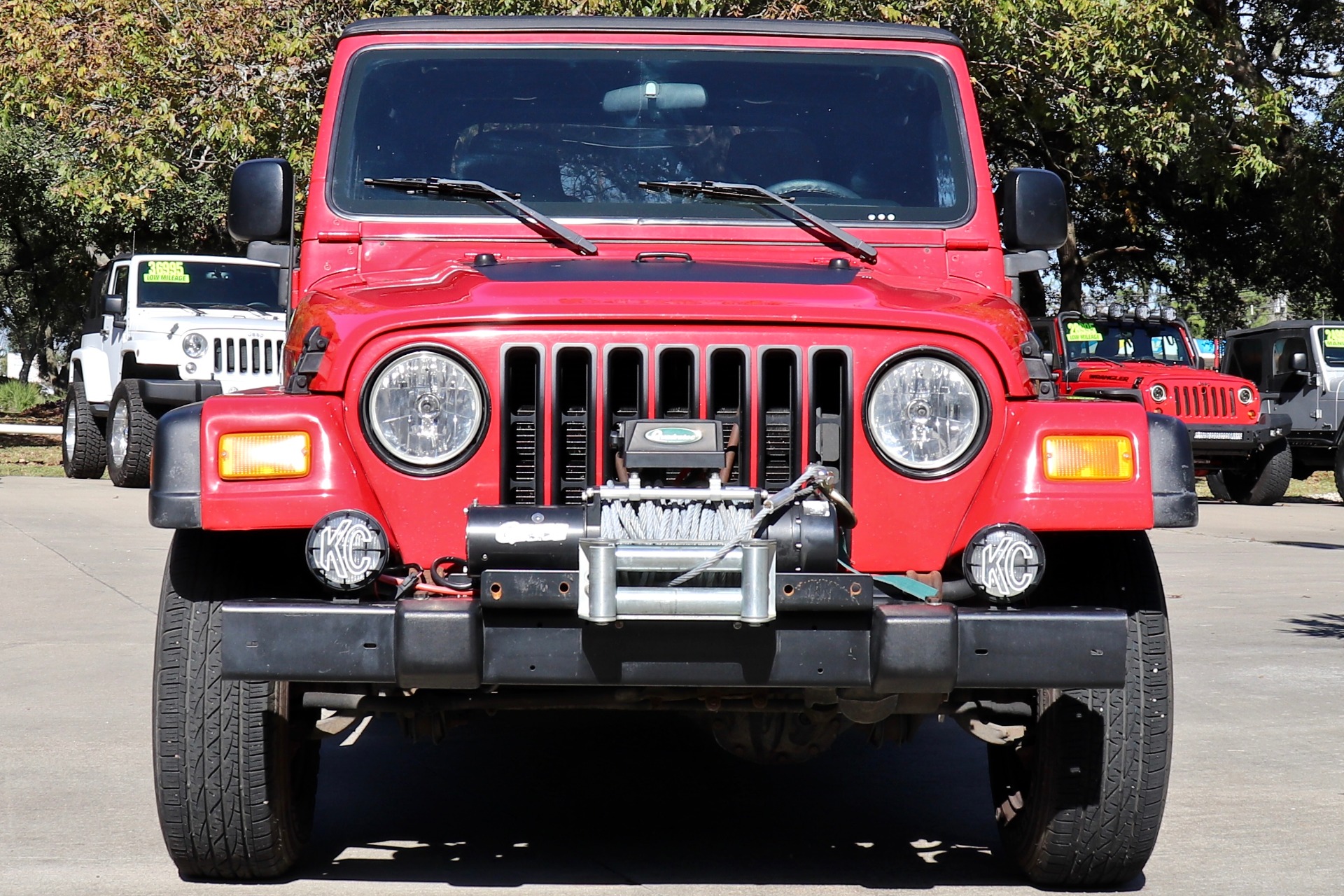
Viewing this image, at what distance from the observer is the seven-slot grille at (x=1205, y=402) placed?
56.6 ft

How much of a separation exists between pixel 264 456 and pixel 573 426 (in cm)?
66

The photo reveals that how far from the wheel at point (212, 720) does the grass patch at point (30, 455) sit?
51.5ft

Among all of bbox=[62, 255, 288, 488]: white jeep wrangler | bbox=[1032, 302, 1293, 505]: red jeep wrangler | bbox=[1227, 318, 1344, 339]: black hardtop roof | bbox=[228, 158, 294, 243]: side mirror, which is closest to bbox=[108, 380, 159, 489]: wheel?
bbox=[62, 255, 288, 488]: white jeep wrangler

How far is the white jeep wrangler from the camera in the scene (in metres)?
14.9

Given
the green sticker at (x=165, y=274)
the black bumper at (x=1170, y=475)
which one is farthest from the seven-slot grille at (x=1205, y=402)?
the black bumper at (x=1170, y=475)

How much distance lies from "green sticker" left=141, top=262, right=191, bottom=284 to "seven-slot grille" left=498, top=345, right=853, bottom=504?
1328cm

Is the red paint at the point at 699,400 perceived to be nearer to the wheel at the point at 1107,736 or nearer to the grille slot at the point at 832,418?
the grille slot at the point at 832,418

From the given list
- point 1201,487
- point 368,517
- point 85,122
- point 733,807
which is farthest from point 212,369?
point 1201,487

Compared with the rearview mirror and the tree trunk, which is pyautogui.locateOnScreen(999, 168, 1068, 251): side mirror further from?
the tree trunk

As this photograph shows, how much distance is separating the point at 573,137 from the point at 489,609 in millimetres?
1856

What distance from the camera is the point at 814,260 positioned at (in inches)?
172

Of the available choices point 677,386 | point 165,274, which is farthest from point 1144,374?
point 677,386

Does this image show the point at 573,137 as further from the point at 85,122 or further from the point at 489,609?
the point at 85,122

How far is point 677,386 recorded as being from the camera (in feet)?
11.8
